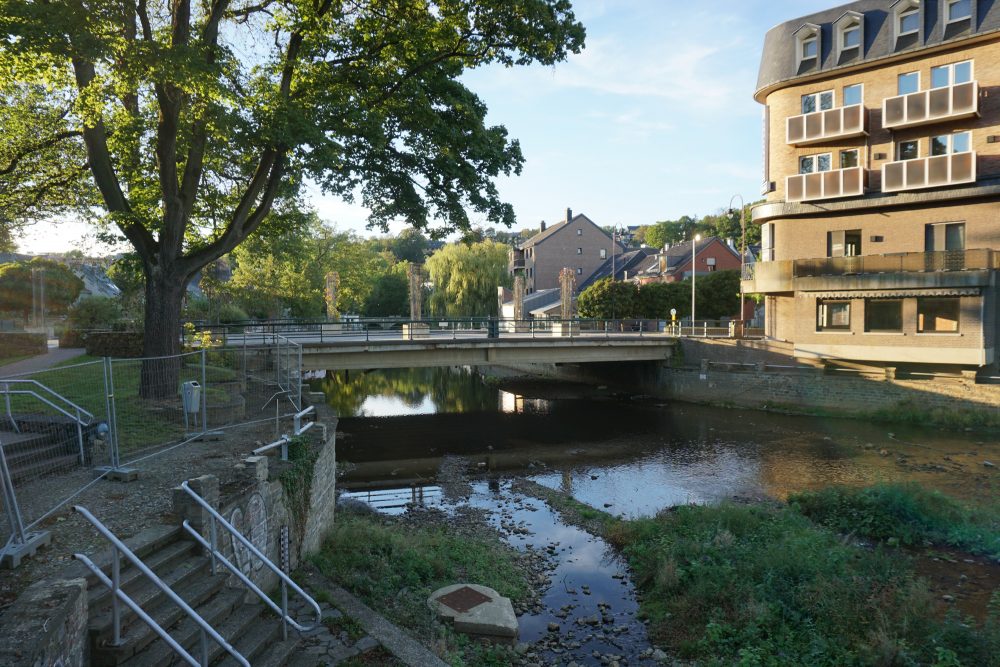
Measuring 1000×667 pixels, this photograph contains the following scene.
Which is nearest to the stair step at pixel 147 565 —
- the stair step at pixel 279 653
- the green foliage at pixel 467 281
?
the stair step at pixel 279 653

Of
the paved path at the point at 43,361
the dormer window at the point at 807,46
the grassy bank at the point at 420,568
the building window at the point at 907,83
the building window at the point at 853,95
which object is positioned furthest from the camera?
the dormer window at the point at 807,46

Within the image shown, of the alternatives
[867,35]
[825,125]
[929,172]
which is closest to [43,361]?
[825,125]

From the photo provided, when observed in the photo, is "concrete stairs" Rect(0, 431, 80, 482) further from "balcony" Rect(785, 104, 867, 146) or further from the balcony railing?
"balcony" Rect(785, 104, 867, 146)

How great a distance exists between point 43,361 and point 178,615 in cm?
2327

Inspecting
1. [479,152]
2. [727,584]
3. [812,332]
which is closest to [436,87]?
[479,152]

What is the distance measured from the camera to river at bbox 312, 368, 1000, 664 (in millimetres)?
11453

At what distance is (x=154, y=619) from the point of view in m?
6.18

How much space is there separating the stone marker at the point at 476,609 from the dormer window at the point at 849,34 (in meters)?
31.3

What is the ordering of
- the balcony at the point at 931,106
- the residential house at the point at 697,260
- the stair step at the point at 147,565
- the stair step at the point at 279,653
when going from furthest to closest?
the residential house at the point at 697,260, the balcony at the point at 931,106, the stair step at the point at 279,653, the stair step at the point at 147,565

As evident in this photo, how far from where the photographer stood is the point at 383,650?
24.8ft

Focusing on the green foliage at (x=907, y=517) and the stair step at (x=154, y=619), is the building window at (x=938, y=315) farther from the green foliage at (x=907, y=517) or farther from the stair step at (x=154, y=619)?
the stair step at (x=154, y=619)

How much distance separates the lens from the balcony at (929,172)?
85.2ft

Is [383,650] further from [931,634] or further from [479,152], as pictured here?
[479,152]

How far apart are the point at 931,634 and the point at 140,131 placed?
19438 millimetres
